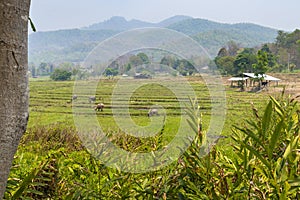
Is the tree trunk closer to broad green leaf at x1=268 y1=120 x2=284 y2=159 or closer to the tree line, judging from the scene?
broad green leaf at x1=268 y1=120 x2=284 y2=159

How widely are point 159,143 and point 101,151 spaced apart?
159 mm

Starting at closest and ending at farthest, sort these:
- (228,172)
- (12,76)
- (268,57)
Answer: (12,76) → (228,172) → (268,57)

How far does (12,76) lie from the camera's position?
46 centimetres

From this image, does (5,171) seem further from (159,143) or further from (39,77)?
(39,77)

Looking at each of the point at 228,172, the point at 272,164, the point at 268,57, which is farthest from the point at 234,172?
the point at 268,57

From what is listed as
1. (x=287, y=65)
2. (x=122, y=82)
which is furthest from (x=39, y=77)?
(x=122, y=82)

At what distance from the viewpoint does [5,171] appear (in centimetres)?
48

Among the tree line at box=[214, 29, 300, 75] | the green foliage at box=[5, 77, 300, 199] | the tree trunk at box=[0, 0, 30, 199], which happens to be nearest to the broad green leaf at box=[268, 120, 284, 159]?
the green foliage at box=[5, 77, 300, 199]

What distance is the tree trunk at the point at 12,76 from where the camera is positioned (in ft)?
1.47

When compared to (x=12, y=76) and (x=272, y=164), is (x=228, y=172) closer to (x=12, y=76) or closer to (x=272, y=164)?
(x=272, y=164)

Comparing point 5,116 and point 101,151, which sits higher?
point 5,116

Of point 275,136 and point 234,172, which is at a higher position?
point 275,136

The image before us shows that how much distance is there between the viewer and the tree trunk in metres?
0.45

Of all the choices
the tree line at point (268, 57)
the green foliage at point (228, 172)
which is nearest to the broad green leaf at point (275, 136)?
the green foliage at point (228, 172)
